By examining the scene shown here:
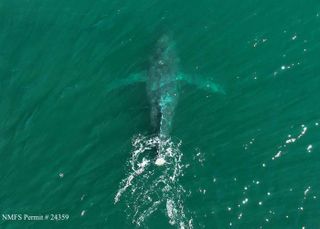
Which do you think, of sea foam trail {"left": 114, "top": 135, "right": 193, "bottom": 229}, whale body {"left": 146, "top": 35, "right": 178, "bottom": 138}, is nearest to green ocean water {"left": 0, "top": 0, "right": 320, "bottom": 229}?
sea foam trail {"left": 114, "top": 135, "right": 193, "bottom": 229}

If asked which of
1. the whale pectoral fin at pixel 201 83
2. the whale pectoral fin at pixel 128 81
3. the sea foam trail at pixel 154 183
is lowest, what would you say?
the sea foam trail at pixel 154 183

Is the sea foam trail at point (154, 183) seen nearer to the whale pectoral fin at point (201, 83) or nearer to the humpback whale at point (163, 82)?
the humpback whale at point (163, 82)

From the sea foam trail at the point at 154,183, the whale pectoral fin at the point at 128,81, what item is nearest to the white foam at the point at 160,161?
the sea foam trail at the point at 154,183

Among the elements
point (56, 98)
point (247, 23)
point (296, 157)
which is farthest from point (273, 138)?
point (56, 98)

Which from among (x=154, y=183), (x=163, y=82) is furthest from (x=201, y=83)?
(x=154, y=183)

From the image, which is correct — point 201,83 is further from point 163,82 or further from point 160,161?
point 160,161

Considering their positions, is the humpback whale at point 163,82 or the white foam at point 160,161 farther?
the humpback whale at point 163,82

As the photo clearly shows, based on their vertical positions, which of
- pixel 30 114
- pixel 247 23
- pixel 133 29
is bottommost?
pixel 30 114

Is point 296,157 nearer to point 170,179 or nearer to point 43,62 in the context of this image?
point 170,179
